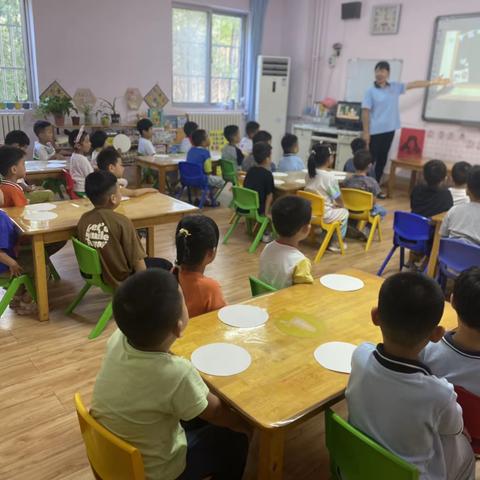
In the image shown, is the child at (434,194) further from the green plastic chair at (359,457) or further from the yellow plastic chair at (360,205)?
the green plastic chair at (359,457)

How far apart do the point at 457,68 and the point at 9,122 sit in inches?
236

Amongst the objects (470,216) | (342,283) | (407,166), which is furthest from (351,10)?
(342,283)

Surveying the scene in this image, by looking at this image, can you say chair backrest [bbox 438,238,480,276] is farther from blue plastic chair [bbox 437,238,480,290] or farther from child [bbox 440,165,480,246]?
child [bbox 440,165,480,246]

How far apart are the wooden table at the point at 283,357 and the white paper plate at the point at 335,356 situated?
0.07 feet

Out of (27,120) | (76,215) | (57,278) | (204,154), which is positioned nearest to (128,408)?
(76,215)

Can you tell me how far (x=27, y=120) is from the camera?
6.41 meters

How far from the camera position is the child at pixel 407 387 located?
4.00 feet

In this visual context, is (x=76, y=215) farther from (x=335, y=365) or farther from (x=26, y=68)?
(x=26, y=68)

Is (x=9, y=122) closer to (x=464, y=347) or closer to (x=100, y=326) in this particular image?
(x=100, y=326)

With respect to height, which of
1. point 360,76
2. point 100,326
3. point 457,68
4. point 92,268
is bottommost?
point 100,326

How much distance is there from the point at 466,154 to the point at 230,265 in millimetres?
4298

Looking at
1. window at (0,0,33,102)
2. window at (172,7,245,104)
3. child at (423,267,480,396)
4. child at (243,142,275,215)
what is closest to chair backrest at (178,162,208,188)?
child at (243,142,275,215)

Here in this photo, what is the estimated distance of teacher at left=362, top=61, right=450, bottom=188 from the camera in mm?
6680

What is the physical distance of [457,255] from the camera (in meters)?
2.98
